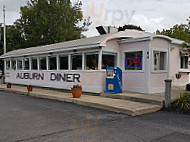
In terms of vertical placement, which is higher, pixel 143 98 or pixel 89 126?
pixel 143 98

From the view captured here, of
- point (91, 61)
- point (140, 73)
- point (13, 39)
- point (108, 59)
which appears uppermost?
point (13, 39)

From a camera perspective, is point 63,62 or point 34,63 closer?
point 63,62

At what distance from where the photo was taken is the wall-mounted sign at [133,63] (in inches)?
427

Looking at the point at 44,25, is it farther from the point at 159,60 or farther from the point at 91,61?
the point at 159,60

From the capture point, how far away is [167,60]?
452 inches

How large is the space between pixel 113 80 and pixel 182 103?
144 inches

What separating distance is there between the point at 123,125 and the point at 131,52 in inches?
242

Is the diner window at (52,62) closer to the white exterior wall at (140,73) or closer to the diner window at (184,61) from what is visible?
the white exterior wall at (140,73)

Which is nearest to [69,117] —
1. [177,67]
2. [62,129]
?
[62,129]

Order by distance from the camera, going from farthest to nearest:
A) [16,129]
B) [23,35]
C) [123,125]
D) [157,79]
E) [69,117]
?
1. [23,35]
2. [157,79]
3. [69,117]
4. [123,125]
5. [16,129]

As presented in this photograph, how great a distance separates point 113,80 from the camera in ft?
34.5

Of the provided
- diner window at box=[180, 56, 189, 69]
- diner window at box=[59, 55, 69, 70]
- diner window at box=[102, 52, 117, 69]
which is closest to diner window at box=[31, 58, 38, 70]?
diner window at box=[59, 55, 69, 70]

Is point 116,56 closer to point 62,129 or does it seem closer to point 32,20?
point 62,129

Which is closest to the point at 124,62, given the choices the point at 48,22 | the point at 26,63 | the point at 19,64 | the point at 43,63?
the point at 43,63
